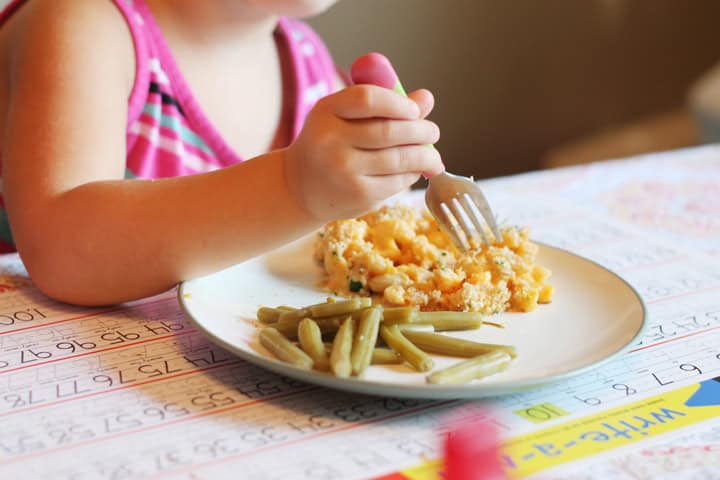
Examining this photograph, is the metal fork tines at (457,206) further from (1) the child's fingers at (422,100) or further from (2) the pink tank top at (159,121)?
(2) the pink tank top at (159,121)

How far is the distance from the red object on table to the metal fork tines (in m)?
0.22

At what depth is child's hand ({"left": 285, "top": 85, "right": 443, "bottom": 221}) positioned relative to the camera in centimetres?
64

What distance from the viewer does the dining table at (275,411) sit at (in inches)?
20.3

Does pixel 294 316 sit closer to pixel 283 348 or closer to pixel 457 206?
pixel 283 348

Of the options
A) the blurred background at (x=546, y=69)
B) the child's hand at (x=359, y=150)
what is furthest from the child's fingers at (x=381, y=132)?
the blurred background at (x=546, y=69)

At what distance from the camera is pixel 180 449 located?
20.7 inches

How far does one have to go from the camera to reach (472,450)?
1.77ft

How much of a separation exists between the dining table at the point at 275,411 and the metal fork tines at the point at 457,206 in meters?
0.14

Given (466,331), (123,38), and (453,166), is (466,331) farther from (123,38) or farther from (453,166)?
(453,166)

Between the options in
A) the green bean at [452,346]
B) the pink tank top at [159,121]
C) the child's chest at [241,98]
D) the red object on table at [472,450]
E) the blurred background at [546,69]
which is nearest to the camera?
the red object on table at [472,450]

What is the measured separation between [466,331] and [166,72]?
525 millimetres

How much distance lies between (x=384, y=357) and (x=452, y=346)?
2.1 inches

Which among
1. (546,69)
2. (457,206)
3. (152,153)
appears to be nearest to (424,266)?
(457,206)

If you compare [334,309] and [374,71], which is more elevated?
[374,71]
